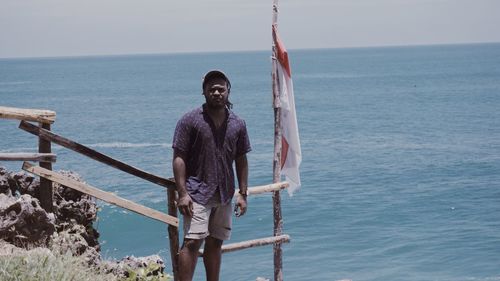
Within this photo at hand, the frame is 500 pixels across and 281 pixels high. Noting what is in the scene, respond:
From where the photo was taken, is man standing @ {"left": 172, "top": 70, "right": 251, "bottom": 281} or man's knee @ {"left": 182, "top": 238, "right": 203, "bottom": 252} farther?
man's knee @ {"left": 182, "top": 238, "right": 203, "bottom": 252}

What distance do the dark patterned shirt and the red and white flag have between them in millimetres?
3211

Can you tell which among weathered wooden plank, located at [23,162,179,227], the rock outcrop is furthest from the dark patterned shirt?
the rock outcrop

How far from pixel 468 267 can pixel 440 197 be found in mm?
9689

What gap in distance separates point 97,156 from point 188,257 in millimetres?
1282

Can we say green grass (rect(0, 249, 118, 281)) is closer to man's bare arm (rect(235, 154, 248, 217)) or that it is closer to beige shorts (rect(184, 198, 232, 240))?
beige shorts (rect(184, 198, 232, 240))

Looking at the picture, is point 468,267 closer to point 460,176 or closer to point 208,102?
point 460,176

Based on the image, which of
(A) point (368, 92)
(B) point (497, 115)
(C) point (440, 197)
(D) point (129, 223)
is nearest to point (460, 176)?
(C) point (440, 197)

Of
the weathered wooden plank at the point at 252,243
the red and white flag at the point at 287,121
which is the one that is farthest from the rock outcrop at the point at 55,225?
the red and white flag at the point at 287,121

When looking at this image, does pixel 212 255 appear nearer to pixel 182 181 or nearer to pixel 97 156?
pixel 182 181

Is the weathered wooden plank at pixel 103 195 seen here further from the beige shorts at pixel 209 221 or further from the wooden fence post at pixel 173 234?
the beige shorts at pixel 209 221

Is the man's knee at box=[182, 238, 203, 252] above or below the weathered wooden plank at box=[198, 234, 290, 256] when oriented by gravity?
above

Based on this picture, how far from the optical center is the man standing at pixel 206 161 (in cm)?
588

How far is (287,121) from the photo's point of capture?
9.38 meters

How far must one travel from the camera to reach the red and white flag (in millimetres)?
9266
